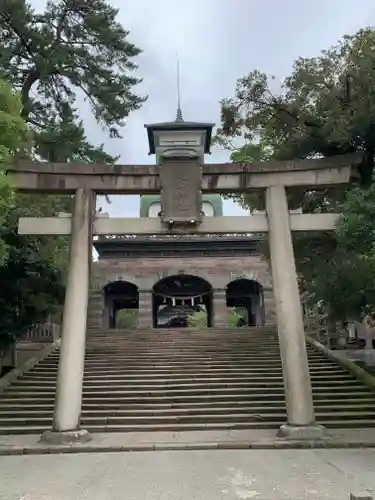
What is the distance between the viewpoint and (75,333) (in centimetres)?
956

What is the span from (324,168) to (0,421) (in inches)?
357

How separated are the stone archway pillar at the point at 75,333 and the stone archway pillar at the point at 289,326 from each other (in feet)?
12.6

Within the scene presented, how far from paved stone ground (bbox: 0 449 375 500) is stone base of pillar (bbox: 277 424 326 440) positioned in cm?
71

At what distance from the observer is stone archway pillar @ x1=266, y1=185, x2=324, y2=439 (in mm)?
8984

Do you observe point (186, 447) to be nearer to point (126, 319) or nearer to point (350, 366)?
point (350, 366)

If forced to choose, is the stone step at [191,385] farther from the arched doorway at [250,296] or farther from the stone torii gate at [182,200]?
the arched doorway at [250,296]

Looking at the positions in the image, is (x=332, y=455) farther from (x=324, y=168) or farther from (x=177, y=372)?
(x=177, y=372)

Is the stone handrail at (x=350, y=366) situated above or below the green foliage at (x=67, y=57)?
below

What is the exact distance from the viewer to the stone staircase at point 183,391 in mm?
10797

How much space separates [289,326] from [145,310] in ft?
50.8

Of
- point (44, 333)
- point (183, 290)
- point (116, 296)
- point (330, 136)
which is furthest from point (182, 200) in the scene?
point (116, 296)

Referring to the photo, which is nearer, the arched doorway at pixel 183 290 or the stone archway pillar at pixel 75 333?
the stone archway pillar at pixel 75 333

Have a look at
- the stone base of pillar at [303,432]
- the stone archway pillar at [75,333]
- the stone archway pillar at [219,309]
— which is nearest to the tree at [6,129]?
→ the stone archway pillar at [75,333]

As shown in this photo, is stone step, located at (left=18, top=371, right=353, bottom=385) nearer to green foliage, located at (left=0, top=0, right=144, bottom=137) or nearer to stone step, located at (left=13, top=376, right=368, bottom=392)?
stone step, located at (left=13, top=376, right=368, bottom=392)
